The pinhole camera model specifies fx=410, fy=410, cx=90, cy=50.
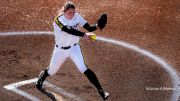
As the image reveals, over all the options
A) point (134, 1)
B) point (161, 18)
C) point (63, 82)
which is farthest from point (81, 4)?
point (63, 82)

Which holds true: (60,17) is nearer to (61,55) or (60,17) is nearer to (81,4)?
(61,55)

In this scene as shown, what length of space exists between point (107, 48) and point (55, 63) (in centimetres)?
237

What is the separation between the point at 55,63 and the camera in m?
7.82

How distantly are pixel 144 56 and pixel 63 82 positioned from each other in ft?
7.00

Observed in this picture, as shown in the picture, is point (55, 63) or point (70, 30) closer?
point (70, 30)

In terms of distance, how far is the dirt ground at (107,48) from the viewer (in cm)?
841

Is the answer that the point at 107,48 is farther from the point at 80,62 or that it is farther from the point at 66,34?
the point at 66,34

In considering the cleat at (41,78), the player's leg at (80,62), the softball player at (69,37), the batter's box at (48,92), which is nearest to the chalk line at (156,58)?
the softball player at (69,37)

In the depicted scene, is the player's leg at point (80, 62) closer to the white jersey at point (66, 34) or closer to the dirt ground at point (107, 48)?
the white jersey at point (66, 34)

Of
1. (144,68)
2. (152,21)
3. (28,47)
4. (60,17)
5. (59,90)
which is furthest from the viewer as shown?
(152,21)

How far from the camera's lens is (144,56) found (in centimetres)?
954

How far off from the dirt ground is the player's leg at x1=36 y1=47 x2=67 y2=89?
0.99 ft

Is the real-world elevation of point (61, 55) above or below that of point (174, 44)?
above

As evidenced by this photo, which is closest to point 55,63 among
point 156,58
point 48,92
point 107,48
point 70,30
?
point 48,92
